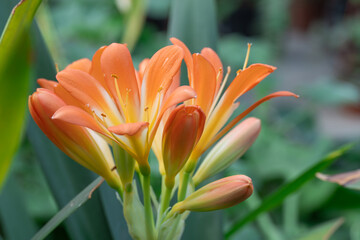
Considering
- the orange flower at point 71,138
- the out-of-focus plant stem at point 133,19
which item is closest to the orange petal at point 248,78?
the orange flower at point 71,138

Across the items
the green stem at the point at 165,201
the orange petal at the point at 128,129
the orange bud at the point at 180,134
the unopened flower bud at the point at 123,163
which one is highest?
the orange petal at the point at 128,129

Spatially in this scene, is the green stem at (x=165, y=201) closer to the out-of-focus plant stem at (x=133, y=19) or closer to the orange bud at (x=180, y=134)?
the orange bud at (x=180, y=134)

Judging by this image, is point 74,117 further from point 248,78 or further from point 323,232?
point 323,232

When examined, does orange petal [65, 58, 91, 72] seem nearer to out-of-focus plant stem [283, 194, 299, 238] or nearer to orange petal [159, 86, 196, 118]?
orange petal [159, 86, 196, 118]

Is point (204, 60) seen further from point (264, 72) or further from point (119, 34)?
point (119, 34)

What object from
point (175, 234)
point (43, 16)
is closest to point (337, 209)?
point (175, 234)

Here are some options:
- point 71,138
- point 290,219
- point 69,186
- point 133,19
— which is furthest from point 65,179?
point 133,19
